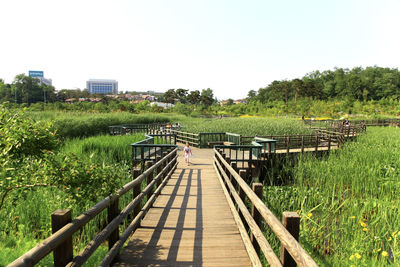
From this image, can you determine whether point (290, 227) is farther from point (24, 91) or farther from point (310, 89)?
point (24, 91)

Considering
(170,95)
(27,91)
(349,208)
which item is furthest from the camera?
(170,95)

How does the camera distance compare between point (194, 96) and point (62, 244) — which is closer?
point (62, 244)

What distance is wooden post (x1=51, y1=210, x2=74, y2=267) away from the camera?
80.6 inches

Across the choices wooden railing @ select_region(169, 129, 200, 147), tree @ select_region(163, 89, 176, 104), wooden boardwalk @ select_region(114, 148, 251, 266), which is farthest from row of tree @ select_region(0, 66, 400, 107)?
wooden boardwalk @ select_region(114, 148, 251, 266)

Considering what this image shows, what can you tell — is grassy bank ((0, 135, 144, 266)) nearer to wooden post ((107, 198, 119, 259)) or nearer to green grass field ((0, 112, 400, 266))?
green grass field ((0, 112, 400, 266))

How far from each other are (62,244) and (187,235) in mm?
2379

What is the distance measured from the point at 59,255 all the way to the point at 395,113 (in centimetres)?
6429

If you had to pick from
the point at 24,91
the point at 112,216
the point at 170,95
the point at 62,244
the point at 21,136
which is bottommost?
the point at 112,216

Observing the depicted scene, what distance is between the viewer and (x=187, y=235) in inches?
162

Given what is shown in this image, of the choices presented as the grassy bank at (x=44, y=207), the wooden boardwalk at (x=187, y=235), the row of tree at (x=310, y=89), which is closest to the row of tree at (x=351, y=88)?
the row of tree at (x=310, y=89)

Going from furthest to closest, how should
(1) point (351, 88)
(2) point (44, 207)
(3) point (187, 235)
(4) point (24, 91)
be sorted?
1. (4) point (24, 91)
2. (1) point (351, 88)
3. (2) point (44, 207)
4. (3) point (187, 235)

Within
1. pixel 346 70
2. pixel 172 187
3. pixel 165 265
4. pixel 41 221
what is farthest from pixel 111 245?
pixel 346 70

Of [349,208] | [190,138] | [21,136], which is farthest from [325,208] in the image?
Result: [190,138]

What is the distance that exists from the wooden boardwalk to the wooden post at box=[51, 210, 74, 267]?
4.17ft
